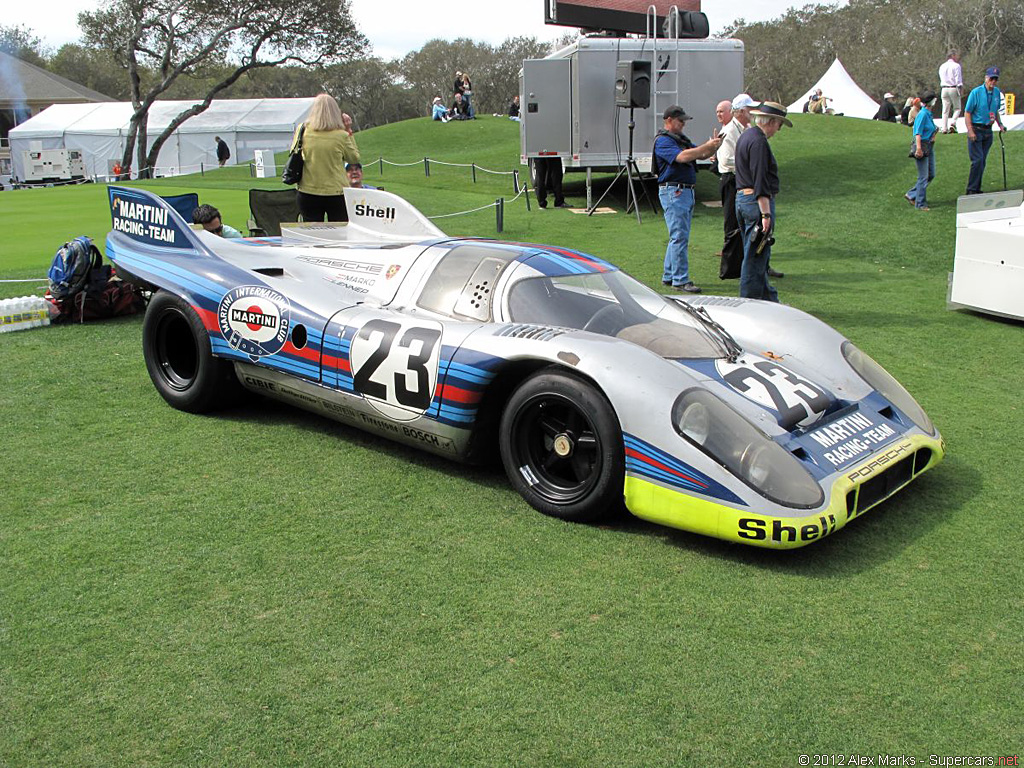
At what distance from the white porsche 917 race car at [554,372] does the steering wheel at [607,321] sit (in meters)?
0.01

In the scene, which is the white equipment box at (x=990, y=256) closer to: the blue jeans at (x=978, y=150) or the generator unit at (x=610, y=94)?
the blue jeans at (x=978, y=150)

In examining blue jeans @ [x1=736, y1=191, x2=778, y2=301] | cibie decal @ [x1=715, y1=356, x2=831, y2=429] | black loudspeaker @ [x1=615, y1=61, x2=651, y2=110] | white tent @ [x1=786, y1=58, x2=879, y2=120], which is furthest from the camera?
white tent @ [x1=786, y1=58, x2=879, y2=120]

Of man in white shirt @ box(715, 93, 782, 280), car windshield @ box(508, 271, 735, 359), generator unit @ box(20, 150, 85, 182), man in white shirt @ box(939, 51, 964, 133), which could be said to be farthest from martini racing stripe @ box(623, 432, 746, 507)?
generator unit @ box(20, 150, 85, 182)

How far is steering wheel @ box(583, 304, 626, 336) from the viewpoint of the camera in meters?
4.63

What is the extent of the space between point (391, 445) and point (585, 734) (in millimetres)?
2730

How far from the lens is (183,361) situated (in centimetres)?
606

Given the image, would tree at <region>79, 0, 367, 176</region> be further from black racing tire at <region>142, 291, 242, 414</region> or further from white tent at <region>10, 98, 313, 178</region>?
black racing tire at <region>142, 291, 242, 414</region>

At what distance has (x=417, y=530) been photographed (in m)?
4.04

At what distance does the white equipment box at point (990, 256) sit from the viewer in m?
8.00

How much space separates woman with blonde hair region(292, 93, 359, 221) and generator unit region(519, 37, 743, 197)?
7.66m

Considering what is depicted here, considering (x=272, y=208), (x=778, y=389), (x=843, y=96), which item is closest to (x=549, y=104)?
(x=272, y=208)

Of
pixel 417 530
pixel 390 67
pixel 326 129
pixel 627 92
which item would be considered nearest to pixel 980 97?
pixel 627 92

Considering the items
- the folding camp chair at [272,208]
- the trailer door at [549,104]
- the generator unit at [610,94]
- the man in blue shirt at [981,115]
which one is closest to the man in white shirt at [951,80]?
the man in blue shirt at [981,115]

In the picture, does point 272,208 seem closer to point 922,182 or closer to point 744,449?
point 744,449
